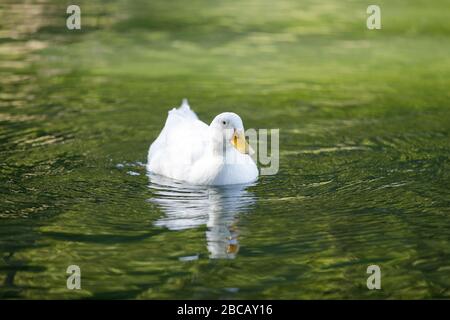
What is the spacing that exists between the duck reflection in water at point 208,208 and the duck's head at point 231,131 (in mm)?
499

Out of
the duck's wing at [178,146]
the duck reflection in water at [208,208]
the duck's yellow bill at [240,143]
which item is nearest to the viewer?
the duck reflection in water at [208,208]

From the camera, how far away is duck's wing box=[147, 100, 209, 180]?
11.1m

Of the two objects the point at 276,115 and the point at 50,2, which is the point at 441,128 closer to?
the point at 276,115

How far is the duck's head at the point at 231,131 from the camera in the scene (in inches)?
417

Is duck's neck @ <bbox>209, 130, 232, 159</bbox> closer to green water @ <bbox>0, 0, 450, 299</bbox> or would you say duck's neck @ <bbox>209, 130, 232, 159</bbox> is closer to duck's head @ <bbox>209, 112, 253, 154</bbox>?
duck's head @ <bbox>209, 112, 253, 154</bbox>

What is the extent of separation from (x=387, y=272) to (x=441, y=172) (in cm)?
324

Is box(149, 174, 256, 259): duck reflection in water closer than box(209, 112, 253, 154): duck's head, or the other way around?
box(149, 174, 256, 259): duck reflection in water

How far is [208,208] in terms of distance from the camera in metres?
10.0
